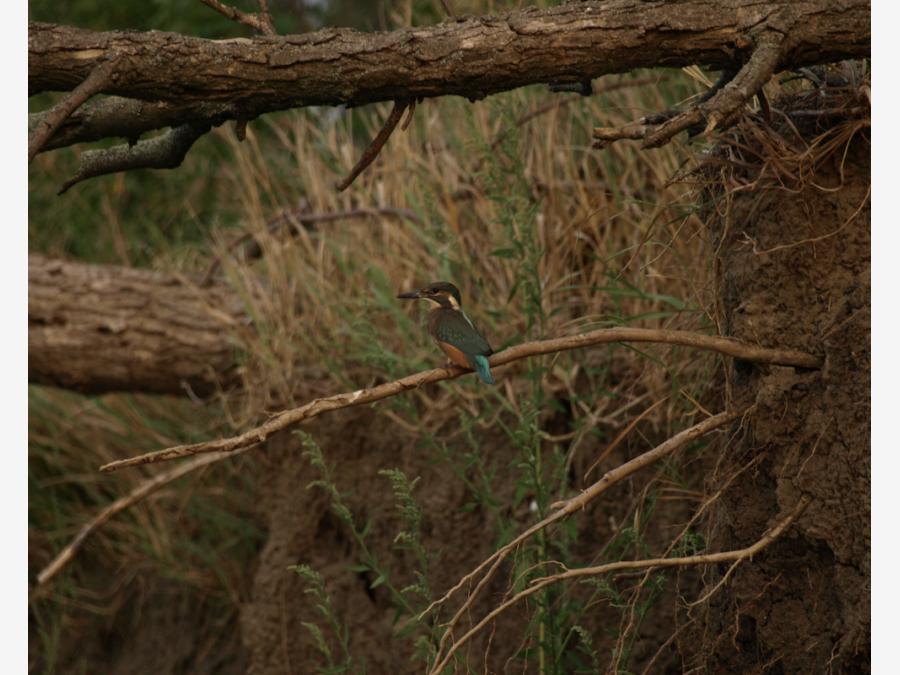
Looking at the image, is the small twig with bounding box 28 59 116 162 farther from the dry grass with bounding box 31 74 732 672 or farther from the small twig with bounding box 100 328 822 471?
the dry grass with bounding box 31 74 732 672

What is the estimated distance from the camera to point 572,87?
10.8ft

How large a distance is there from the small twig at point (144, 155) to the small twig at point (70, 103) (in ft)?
1.62

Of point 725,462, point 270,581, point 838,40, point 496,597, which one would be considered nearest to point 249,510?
point 270,581

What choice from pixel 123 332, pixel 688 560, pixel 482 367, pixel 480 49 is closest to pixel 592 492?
pixel 688 560

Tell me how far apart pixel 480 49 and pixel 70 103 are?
3.04 feet

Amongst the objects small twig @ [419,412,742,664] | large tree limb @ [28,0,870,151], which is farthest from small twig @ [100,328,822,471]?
large tree limb @ [28,0,870,151]

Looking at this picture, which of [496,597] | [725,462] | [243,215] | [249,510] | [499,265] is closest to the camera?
[725,462]

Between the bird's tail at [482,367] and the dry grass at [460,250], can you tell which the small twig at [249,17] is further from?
the dry grass at [460,250]

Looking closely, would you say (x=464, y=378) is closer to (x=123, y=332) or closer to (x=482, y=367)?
(x=482, y=367)

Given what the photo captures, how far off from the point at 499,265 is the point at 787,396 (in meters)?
1.89

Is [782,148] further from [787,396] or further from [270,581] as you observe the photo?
[270,581]

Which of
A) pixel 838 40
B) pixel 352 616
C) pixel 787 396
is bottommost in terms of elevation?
pixel 352 616

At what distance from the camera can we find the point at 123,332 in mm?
5527

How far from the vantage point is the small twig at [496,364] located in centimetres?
293
